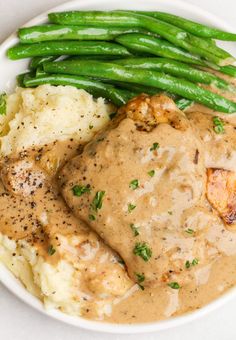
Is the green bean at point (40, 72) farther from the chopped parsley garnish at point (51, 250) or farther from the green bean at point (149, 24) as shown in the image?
the chopped parsley garnish at point (51, 250)

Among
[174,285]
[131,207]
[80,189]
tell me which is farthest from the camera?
[174,285]

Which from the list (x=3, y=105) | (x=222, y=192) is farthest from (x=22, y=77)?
(x=222, y=192)

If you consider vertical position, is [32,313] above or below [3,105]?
below

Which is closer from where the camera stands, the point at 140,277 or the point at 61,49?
the point at 140,277

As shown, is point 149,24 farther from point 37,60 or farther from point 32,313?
point 32,313

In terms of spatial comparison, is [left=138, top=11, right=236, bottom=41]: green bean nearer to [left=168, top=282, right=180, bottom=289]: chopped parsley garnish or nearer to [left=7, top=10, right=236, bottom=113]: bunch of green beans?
[left=7, top=10, right=236, bottom=113]: bunch of green beans

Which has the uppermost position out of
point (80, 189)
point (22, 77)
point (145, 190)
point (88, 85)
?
point (22, 77)

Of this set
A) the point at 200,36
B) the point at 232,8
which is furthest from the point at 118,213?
the point at 232,8

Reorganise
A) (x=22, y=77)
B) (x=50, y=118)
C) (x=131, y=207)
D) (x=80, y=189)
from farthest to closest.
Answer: (x=22, y=77)
(x=50, y=118)
(x=80, y=189)
(x=131, y=207)
